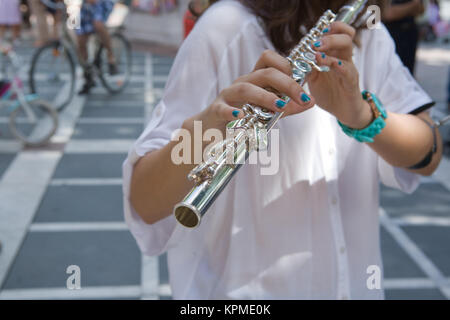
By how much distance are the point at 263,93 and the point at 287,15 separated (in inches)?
14.8

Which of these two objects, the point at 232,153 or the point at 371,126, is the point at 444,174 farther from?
the point at 232,153

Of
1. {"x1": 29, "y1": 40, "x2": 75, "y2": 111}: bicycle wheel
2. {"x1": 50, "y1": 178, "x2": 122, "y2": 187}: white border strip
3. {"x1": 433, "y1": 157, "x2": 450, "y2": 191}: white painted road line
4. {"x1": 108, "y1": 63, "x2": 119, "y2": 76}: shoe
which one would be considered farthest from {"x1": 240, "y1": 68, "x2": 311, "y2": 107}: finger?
{"x1": 108, "y1": 63, "x2": 119, "y2": 76}: shoe

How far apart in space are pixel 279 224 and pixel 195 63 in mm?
403

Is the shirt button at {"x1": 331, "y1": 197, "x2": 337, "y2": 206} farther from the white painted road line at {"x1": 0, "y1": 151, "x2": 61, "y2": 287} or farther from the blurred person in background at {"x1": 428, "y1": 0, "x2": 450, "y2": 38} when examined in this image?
the blurred person in background at {"x1": 428, "y1": 0, "x2": 450, "y2": 38}

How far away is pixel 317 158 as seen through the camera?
121 centimetres

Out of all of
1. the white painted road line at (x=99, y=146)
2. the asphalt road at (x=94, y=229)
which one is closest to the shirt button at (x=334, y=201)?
the asphalt road at (x=94, y=229)

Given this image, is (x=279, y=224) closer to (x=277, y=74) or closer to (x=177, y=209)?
(x=277, y=74)

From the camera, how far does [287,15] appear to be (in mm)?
1146

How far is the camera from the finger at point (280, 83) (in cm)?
86

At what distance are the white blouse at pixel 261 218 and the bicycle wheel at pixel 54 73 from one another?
5.03 meters

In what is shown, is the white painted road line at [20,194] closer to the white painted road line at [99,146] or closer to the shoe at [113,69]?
the white painted road line at [99,146]

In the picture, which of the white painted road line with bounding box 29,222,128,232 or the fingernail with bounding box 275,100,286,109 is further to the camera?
the white painted road line with bounding box 29,222,128,232

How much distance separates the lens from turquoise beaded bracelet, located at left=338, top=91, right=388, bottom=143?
1139mm

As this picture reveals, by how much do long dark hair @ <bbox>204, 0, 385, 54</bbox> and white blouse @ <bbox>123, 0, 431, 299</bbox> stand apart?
0.02m
